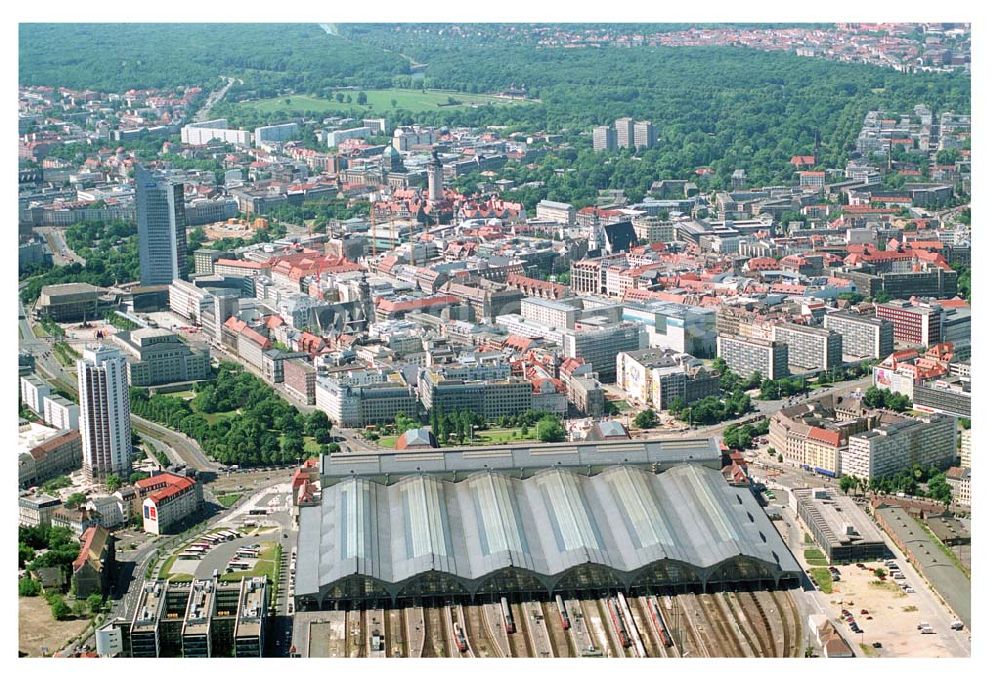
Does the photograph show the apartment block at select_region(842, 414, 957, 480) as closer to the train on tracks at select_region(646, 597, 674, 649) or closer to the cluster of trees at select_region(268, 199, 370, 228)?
the train on tracks at select_region(646, 597, 674, 649)

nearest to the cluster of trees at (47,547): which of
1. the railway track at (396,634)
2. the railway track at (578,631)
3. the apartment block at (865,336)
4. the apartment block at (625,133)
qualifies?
the railway track at (396,634)

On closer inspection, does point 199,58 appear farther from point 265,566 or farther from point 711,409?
point 265,566

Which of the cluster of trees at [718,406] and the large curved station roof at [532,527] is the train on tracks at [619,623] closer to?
the large curved station roof at [532,527]

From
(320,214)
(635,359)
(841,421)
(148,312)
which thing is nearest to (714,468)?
→ (841,421)

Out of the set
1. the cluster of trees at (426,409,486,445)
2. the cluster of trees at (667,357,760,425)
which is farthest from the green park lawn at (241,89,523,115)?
the cluster of trees at (426,409,486,445)

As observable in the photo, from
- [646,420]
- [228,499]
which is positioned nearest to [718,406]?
[646,420]
